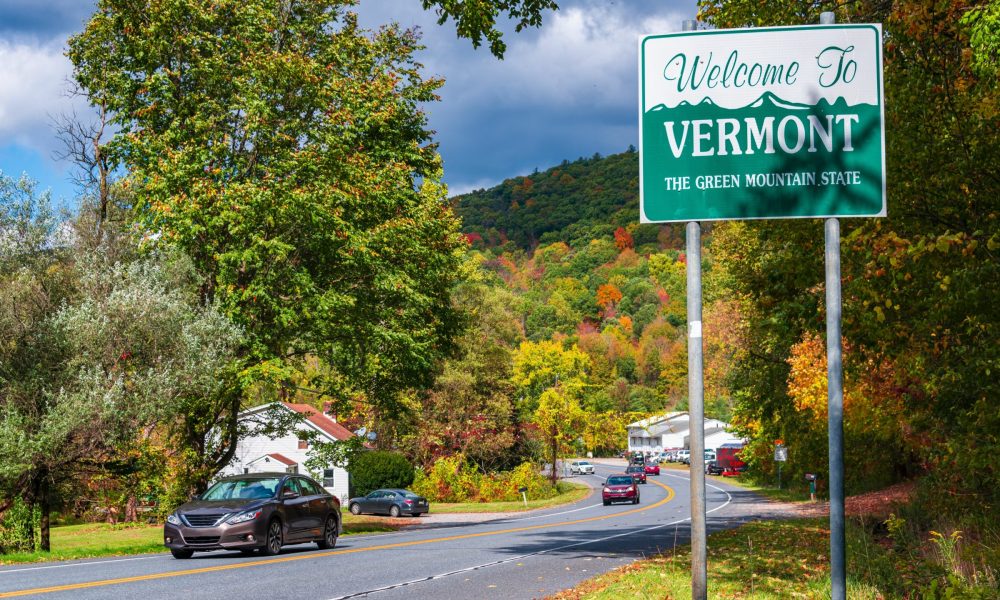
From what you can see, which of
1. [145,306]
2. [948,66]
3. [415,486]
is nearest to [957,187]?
[948,66]

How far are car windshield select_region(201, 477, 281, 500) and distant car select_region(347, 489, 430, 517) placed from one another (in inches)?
1028

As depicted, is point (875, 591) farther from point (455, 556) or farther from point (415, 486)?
point (415, 486)

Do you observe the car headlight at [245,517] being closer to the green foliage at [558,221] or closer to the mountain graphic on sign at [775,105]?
the mountain graphic on sign at [775,105]

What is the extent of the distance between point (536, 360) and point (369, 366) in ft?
134

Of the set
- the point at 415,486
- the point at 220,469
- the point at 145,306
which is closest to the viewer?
the point at 145,306

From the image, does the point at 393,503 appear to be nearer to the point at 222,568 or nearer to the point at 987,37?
the point at 222,568

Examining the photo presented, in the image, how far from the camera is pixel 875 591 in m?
10.6

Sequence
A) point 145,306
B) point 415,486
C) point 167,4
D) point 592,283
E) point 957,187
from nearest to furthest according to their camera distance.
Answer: point 957,187
point 145,306
point 167,4
point 415,486
point 592,283

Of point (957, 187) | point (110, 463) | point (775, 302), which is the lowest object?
point (110, 463)

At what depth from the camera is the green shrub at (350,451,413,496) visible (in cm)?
5178

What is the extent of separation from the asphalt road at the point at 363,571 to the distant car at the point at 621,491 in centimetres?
2464

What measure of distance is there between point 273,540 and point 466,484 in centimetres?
3947

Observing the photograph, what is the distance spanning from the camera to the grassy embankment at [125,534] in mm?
19203

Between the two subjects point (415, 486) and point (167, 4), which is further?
point (415, 486)
